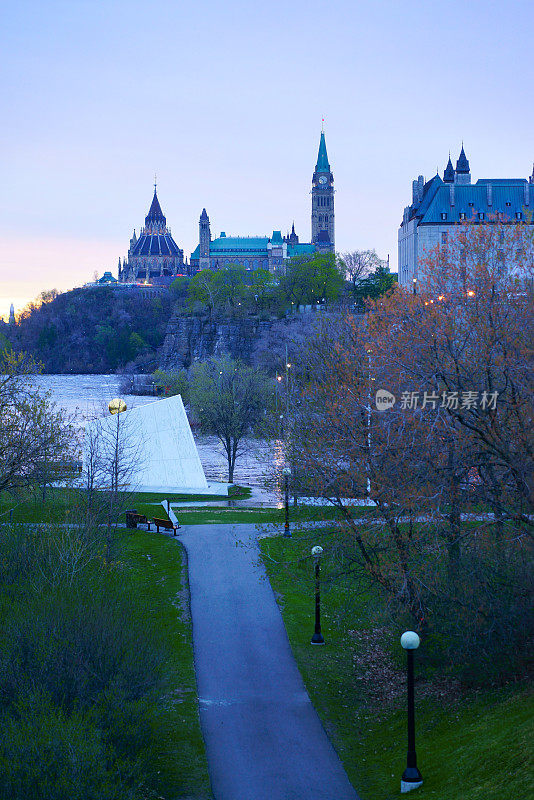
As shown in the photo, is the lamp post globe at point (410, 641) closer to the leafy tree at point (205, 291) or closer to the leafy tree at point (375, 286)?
the leafy tree at point (375, 286)

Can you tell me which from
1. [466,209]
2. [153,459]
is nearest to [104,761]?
[153,459]

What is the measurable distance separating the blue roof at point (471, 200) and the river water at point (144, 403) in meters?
33.9

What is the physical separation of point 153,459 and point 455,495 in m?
25.0

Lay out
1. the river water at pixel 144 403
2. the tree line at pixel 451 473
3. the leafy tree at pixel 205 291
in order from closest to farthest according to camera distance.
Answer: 1. the tree line at pixel 451 473
2. the river water at pixel 144 403
3. the leafy tree at pixel 205 291

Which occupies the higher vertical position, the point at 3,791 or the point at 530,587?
the point at 530,587

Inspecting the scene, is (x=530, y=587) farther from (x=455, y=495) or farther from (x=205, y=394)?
(x=205, y=394)

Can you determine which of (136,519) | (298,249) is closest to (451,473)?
(136,519)

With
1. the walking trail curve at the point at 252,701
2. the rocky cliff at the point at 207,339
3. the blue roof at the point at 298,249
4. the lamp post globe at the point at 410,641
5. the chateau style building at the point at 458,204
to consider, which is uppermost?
the blue roof at the point at 298,249

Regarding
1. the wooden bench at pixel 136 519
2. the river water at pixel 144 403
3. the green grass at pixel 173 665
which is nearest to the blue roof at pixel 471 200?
the river water at pixel 144 403

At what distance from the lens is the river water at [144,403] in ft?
144

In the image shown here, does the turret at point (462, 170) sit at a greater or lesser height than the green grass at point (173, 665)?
greater

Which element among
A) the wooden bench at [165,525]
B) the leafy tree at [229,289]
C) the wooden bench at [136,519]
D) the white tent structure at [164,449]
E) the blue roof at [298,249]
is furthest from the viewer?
the blue roof at [298,249]

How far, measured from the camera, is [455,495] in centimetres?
1389

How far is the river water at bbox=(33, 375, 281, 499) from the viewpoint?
144 ft
